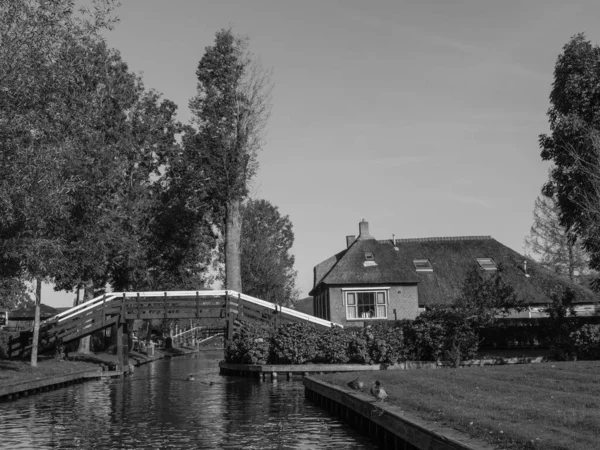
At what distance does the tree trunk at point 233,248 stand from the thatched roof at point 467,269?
14754 mm

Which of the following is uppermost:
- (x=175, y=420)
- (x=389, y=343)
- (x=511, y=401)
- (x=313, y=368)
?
(x=389, y=343)

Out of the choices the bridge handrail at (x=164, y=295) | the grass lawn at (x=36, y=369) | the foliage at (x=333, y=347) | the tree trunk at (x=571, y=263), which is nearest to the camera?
the grass lawn at (x=36, y=369)

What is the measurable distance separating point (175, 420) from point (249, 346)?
15305 mm

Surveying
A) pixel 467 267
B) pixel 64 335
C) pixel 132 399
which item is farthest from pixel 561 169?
pixel 64 335

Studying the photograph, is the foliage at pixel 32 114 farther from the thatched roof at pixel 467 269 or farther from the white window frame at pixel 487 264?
the white window frame at pixel 487 264

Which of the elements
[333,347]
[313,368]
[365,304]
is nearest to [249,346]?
[313,368]

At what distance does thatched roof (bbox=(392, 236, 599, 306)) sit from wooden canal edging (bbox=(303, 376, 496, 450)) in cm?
3029

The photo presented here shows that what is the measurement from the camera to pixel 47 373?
29906 mm

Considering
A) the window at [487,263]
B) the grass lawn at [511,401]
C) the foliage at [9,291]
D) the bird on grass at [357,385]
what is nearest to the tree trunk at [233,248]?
the foliage at [9,291]

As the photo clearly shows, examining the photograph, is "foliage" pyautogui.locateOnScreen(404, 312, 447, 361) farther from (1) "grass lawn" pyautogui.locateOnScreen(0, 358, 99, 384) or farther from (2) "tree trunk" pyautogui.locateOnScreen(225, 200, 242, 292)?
(1) "grass lawn" pyautogui.locateOnScreen(0, 358, 99, 384)

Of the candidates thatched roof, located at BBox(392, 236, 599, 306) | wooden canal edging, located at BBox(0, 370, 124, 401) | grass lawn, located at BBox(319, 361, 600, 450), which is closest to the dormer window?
thatched roof, located at BBox(392, 236, 599, 306)

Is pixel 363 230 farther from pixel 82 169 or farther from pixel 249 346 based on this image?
pixel 82 169

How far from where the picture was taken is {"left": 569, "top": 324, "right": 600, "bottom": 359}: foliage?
2997 cm

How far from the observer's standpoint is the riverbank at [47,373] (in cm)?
2514
